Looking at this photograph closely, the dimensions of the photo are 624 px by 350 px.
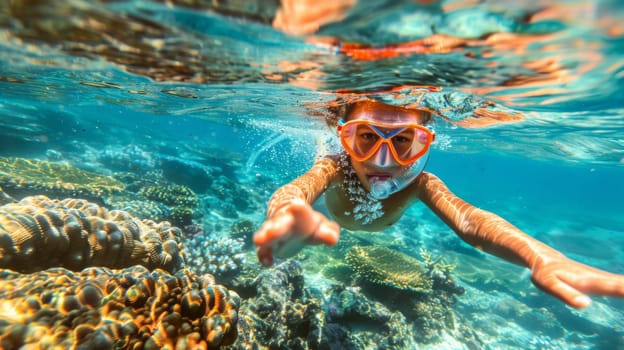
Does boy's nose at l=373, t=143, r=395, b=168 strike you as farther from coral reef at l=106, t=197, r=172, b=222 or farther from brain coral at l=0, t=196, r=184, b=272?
coral reef at l=106, t=197, r=172, b=222

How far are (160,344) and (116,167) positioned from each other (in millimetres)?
18312

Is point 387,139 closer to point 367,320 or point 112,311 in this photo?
point 112,311

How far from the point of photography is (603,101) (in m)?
8.30

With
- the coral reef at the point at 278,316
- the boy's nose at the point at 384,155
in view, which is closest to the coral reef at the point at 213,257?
the coral reef at the point at 278,316

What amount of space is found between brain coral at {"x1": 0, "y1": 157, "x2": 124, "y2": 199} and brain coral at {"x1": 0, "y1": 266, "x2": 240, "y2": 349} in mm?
7673

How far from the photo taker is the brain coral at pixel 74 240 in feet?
12.1

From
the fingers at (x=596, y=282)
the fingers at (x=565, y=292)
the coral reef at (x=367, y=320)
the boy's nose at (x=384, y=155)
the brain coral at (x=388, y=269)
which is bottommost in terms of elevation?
the coral reef at (x=367, y=320)

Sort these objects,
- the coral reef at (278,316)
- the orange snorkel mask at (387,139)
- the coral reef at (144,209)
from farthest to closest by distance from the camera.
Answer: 1. the coral reef at (144,209)
2. the coral reef at (278,316)
3. the orange snorkel mask at (387,139)

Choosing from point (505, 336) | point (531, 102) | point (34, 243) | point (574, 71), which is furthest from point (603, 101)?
Result: point (34, 243)

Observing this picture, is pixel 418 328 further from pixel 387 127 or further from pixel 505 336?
pixel 387 127

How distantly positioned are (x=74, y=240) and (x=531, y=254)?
574cm

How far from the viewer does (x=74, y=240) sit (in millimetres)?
4145

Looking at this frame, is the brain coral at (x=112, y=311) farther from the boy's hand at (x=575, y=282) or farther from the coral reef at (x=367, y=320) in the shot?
the coral reef at (x=367, y=320)

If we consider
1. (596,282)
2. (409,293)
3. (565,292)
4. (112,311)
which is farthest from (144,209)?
(596,282)
